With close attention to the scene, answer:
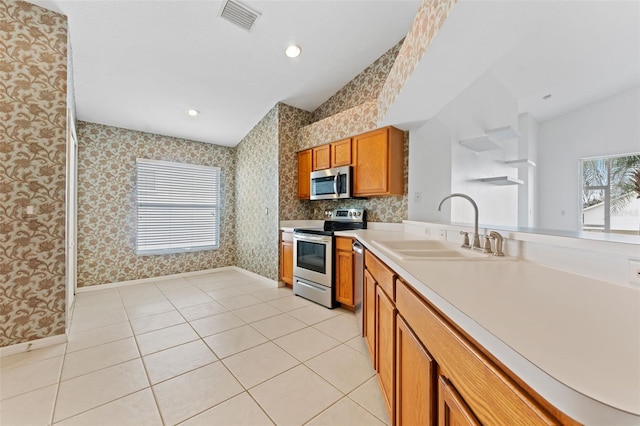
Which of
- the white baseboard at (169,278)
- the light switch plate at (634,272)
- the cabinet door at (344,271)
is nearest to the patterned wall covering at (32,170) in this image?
the white baseboard at (169,278)

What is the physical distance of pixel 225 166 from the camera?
5031 millimetres

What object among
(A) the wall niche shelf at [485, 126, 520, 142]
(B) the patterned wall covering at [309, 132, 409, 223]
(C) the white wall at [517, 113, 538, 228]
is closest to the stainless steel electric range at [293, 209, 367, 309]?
(B) the patterned wall covering at [309, 132, 409, 223]

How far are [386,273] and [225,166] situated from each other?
14.4 feet

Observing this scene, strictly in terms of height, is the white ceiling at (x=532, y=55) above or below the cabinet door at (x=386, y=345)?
above

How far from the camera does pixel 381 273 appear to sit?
1579 mm

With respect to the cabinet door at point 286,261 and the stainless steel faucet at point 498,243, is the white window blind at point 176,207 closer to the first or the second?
the cabinet door at point 286,261

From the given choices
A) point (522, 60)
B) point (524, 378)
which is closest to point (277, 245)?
point (524, 378)

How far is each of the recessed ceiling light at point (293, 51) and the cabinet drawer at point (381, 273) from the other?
236 cm

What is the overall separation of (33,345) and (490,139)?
4.77m

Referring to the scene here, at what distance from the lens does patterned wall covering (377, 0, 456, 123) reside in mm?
→ 1390

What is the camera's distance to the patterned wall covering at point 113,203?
3711 mm

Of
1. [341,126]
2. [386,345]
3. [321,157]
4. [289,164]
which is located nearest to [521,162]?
[341,126]

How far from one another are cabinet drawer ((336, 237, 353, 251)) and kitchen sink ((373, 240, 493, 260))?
0.99 meters

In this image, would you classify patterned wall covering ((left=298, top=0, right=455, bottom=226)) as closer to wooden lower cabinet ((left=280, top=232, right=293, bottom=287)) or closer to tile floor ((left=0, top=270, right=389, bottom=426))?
wooden lower cabinet ((left=280, top=232, right=293, bottom=287))
